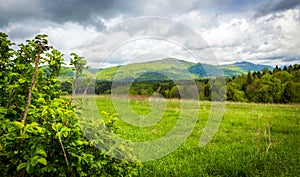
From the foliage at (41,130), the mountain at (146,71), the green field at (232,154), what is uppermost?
the mountain at (146,71)

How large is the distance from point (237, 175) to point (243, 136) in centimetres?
482

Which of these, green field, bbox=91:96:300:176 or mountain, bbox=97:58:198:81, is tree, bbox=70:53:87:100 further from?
green field, bbox=91:96:300:176

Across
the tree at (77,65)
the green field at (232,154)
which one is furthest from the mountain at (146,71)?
the green field at (232,154)

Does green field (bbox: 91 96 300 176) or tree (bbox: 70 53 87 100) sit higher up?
tree (bbox: 70 53 87 100)

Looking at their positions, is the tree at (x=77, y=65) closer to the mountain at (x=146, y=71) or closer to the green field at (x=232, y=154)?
the mountain at (x=146, y=71)

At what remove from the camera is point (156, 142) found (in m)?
10.1

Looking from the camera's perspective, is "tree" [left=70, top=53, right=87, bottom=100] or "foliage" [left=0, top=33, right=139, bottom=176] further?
"tree" [left=70, top=53, right=87, bottom=100]

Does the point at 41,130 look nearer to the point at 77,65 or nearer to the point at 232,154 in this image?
the point at 77,65

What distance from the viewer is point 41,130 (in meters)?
2.74

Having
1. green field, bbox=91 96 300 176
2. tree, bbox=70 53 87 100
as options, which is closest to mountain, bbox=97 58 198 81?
tree, bbox=70 53 87 100

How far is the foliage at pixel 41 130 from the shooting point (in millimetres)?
2832

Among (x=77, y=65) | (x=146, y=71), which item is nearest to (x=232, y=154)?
(x=146, y=71)

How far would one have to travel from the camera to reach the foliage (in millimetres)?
2832

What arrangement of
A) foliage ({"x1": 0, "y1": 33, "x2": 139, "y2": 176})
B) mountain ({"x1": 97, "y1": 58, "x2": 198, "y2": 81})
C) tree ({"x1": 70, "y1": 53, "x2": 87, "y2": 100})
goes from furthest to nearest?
mountain ({"x1": 97, "y1": 58, "x2": 198, "y2": 81})
tree ({"x1": 70, "y1": 53, "x2": 87, "y2": 100})
foliage ({"x1": 0, "y1": 33, "x2": 139, "y2": 176})
